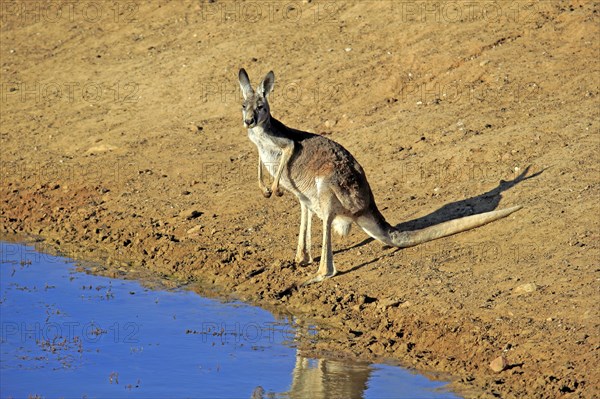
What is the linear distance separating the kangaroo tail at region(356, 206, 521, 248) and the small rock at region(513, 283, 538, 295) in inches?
62.4

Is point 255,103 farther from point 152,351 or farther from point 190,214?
point 152,351

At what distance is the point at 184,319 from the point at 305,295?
133 centimetres

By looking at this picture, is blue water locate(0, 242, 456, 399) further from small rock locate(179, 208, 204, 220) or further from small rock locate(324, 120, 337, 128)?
small rock locate(324, 120, 337, 128)

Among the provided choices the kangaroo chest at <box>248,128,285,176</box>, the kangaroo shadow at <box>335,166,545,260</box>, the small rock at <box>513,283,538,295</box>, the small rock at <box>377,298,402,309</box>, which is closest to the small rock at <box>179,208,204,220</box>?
the kangaroo shadow at <box>335,166,545,260</box>

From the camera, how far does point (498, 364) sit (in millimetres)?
9914

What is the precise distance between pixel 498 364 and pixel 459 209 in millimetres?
3848

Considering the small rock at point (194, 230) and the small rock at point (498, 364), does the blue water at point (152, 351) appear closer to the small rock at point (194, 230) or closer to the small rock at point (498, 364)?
the small rock at point (498, 364)

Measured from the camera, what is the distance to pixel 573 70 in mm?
16672

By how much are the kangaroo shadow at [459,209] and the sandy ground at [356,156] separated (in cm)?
3

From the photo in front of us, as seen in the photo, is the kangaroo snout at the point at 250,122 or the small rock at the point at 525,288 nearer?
the small rock at the point at 525,288

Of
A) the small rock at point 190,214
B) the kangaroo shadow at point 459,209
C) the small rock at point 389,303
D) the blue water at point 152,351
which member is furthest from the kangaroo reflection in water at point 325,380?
the small rock at point 190,214

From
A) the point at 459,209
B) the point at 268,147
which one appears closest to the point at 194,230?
the point at 268,147

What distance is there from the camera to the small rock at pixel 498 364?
9.88m

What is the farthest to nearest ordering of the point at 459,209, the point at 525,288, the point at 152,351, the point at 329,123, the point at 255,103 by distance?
the point at 329,123, the point at 459,209, the point at 255,103, the point at 525,288, the point at 152,351
